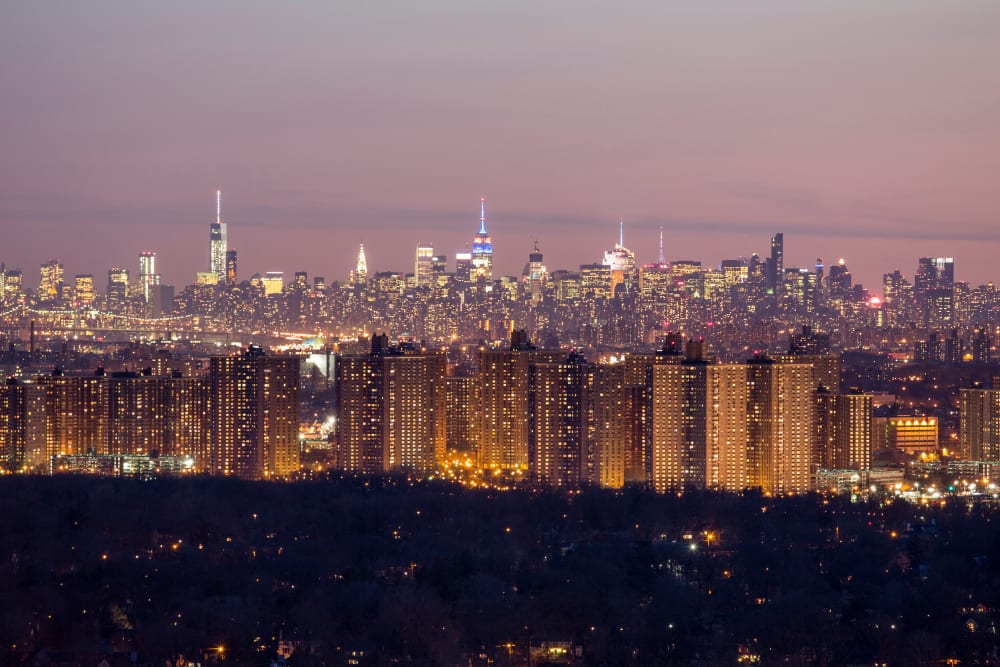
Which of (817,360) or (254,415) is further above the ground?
(817,360)

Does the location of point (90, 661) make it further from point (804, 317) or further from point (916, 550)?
point (804, 317)

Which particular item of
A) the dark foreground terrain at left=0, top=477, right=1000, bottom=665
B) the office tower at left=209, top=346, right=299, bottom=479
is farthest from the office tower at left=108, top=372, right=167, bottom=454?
the dark foreground terrain at left=0, top=477, right=1000, bottom=665

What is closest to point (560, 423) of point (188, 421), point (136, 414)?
point (188, 421)

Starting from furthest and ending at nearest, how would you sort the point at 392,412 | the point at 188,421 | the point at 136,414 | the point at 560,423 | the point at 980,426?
the point at 136,414
the point at 980,426
the point at 188,421
the point at 392,412
the point at 560,423

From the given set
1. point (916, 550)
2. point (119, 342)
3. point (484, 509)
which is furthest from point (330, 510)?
point (119, 342)

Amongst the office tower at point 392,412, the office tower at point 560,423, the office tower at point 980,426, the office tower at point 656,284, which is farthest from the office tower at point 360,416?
the office tower at point 656,284

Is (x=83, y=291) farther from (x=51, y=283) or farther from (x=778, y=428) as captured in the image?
(x=778, y=428)
